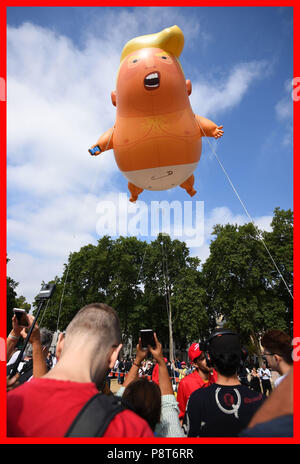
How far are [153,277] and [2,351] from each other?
27.7 metres

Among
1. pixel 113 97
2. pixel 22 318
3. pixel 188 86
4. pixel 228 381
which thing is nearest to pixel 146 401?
pixel 228 381

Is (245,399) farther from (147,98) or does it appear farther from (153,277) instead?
(153,277)

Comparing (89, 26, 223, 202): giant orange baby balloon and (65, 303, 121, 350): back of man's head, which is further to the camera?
(89, 26, 223, 202): giant orange baby balloon

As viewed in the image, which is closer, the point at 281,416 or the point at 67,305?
the point at 281,416

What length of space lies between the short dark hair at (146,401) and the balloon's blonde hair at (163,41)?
5.41 metres

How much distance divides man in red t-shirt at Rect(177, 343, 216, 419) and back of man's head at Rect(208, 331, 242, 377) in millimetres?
1621

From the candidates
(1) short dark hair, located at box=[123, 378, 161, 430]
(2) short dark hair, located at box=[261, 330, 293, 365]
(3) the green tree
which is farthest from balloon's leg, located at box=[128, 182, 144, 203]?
(3) the green tree

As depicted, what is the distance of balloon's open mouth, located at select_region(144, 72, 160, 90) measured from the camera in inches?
179

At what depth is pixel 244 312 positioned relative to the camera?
22.0 meters

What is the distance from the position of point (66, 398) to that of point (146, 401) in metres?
0.76

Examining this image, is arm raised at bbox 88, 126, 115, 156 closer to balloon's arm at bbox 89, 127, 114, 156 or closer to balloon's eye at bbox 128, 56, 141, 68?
balloon's arm at bbox 89, 127, 114, 156

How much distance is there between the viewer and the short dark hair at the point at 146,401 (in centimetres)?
155

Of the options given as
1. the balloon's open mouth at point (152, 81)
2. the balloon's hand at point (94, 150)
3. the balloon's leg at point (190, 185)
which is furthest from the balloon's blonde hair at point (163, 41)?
the balloon's leg at point (190, 185)

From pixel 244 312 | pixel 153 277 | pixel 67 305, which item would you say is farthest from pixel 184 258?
pixel 67 305
